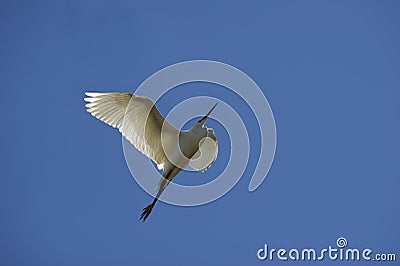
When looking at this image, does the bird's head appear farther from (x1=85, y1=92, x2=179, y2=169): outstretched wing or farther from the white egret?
(x1=85, y1=92, x2=179, y2=169): outstretched wing

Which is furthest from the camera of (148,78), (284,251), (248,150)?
(284,251)

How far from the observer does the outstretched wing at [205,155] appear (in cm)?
1917

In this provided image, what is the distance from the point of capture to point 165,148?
62.0ft

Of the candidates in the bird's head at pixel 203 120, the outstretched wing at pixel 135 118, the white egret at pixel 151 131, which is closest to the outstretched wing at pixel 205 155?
the white egret at pixel 151 131

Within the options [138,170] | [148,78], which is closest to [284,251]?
[138,170]

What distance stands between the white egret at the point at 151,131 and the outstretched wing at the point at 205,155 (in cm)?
4

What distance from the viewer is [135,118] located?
1853 centimetres

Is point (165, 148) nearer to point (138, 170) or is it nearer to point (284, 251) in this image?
point (138, 170)

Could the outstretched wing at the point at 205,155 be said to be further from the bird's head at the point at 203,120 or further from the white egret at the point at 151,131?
the bird's head at the point at 203,120

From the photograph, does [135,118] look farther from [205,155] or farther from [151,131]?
[205,155]

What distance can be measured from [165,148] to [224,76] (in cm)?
234

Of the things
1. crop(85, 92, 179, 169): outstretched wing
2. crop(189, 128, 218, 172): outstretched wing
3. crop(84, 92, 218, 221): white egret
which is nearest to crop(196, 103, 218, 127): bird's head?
crop(84, 92, 218, 221): white egret
